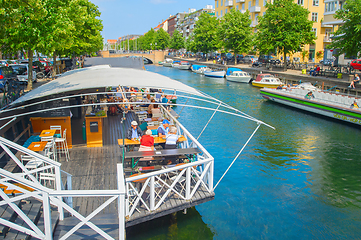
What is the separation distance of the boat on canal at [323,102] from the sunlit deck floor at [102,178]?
16.8 meters

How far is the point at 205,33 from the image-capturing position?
73.3 m

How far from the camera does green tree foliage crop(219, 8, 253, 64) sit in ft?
185

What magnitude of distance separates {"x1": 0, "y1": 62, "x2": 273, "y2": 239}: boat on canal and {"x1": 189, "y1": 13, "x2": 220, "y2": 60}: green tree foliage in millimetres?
63897

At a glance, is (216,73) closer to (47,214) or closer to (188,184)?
(188,184)

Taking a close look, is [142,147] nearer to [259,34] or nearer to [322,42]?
[259,34]

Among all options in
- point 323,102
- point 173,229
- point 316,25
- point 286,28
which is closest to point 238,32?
point 286,28

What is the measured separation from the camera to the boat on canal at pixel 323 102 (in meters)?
20.5

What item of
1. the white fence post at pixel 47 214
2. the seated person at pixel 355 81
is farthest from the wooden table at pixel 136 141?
the seated person at pixel 355 81

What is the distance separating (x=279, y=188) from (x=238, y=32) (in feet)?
162

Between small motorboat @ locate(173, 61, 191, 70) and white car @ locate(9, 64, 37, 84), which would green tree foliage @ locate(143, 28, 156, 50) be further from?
white car @ locate(9, 64, 37, 84)

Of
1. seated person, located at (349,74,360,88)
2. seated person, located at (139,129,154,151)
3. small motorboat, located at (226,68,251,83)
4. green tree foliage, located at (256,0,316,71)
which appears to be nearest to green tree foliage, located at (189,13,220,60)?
small motorboat, located at (226,68,251,83)

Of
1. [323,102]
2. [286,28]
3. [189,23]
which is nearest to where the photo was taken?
[323,102]

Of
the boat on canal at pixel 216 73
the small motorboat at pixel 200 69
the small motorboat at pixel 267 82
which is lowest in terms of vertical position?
the small motorboat at pixel 267 82

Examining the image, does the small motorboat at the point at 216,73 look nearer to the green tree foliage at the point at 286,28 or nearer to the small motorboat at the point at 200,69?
the small motorboat at the point at 200,69
